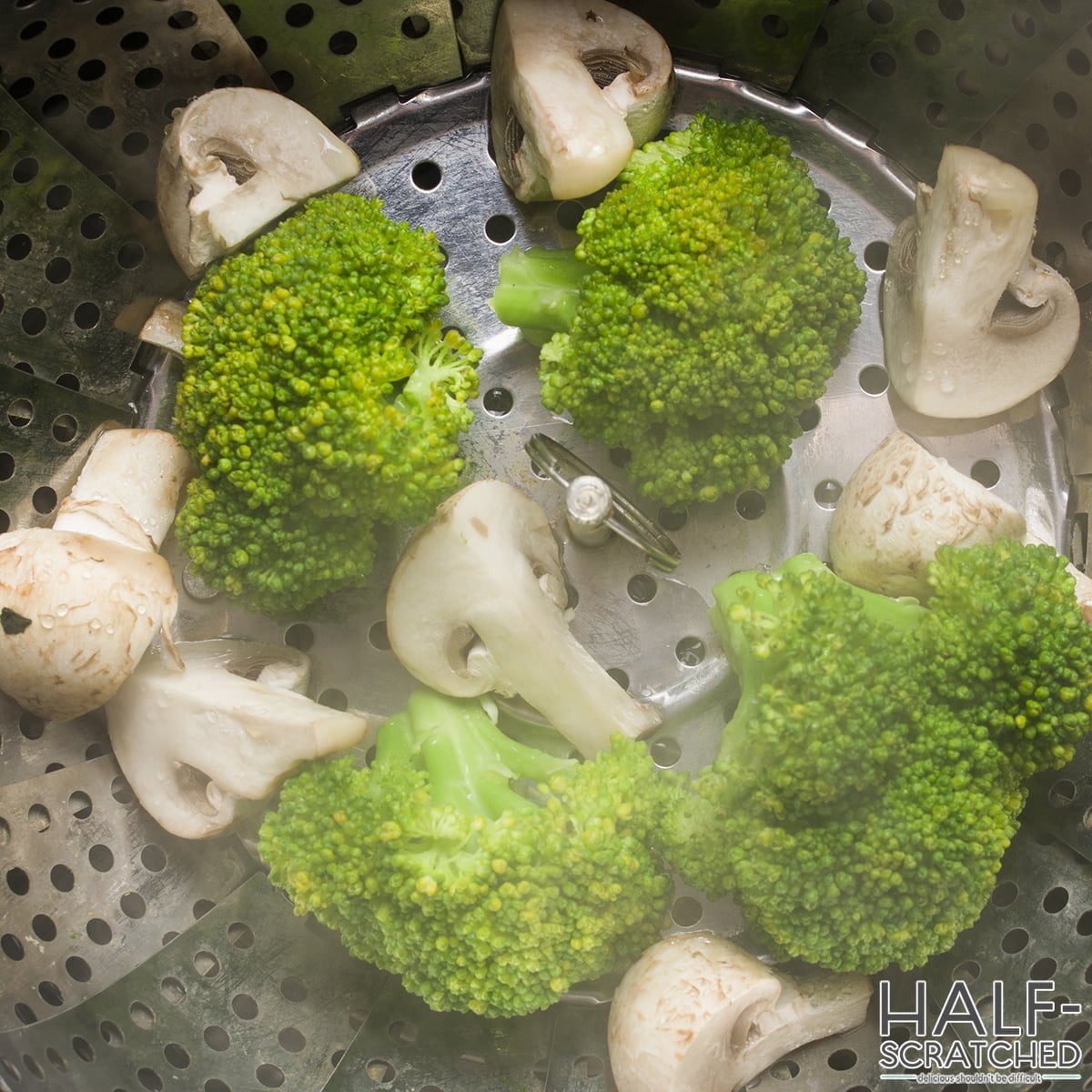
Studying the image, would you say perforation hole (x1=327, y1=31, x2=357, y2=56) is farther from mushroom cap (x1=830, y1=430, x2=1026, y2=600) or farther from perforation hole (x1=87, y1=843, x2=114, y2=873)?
perforation hole (x1=87, y1=843, x2=114, y2=873)

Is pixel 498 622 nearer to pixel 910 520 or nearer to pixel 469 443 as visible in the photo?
pixel 469 443

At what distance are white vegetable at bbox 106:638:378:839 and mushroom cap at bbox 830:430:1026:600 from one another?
2.68ft

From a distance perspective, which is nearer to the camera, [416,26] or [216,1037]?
[216,1037]

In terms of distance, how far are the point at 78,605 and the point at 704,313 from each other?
97 centimetres

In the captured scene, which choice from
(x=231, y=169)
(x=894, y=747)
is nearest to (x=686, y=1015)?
(x=894, y=747)

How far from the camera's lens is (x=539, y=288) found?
163 cm

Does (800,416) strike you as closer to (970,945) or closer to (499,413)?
(499,413)

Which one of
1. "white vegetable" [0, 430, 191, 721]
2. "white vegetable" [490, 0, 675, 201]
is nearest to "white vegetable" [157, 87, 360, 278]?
"white vegetable" [490, 0, 675, 201]

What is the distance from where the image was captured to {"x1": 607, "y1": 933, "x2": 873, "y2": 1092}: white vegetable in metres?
1.40

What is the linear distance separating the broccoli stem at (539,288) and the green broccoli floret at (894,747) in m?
0.56

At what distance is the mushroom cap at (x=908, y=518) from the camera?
4.90 feet

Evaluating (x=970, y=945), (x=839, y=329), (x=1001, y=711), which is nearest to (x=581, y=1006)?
(x=970, y=945)

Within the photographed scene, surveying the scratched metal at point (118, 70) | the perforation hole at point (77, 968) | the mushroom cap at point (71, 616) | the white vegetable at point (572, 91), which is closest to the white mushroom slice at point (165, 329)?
the scratched metal at point (118, 70)

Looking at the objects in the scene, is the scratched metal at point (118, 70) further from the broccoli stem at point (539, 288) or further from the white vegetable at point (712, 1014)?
the white vegetable at point (712, 1014)
